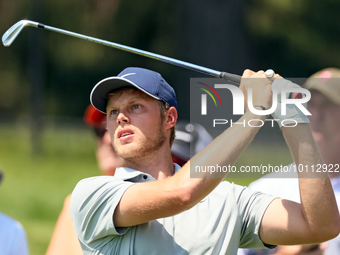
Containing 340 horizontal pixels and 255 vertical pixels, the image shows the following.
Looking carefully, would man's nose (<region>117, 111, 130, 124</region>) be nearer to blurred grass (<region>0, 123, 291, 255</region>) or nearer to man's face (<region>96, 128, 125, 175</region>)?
man's face (<region>96, 128, 125, 175</region>)


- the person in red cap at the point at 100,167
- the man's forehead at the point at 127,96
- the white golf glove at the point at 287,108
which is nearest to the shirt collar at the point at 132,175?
the man's forehead at the point at 127,96

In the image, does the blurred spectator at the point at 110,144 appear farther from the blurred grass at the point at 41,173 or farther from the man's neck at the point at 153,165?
the blurred grass at the point at 41,173

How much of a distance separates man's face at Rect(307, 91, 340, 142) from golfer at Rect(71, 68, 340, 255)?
94 centimetres

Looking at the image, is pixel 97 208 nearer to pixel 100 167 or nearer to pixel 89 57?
pixel 100 167

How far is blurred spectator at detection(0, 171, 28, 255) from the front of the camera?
2.89m

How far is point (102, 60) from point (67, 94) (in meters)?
1.82

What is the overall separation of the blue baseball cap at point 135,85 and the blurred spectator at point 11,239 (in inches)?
36.5

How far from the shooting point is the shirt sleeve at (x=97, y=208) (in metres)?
2.15

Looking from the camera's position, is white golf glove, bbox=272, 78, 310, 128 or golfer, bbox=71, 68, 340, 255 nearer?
golfer, bbox=71, 68, 340, 255

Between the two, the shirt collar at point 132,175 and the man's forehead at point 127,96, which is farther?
the man's forehead at point 127,96

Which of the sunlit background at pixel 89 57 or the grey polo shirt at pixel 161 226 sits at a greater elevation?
the sunlit background at pixel 89 57

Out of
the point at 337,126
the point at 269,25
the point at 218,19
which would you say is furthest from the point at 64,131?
the point at 337,126

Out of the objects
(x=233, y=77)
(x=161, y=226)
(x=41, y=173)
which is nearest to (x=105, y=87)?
(x=233, y=77)

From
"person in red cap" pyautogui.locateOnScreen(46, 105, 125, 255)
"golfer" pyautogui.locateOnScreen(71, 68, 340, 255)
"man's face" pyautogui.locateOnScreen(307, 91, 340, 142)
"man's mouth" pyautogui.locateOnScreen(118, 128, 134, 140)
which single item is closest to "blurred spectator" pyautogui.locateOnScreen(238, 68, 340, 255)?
"man's face" pyautogui.locateOnScreen(307, 91, 340, 142)
